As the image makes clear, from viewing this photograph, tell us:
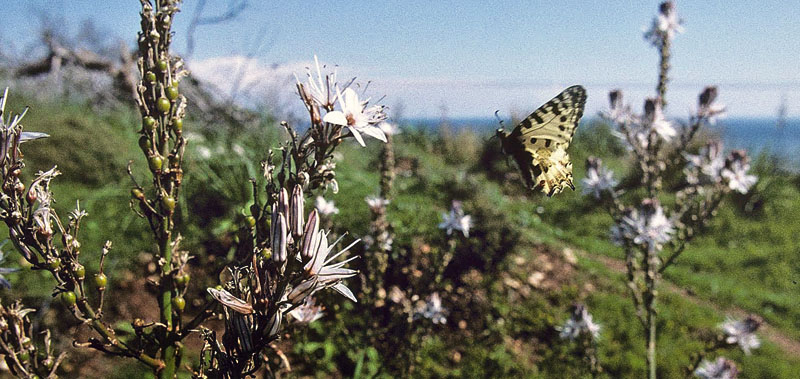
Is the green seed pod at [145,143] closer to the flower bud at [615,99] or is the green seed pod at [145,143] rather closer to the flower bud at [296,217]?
the flower bud at [296,217]

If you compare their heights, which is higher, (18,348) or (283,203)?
(283,203)

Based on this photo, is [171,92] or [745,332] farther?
[745,332]

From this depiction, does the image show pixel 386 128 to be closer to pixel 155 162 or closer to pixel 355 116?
pixel 355 116

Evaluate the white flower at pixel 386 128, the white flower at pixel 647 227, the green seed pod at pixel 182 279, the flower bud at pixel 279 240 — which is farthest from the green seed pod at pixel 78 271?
the white flower at pixel 647 227

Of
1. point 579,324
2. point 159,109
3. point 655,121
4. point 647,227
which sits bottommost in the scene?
point 579,324

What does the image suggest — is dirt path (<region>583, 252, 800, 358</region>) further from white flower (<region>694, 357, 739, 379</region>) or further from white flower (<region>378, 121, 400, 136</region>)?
white flower (<region>378, 121, 400, 136</region>)

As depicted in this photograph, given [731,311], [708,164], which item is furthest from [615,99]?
[731,311]

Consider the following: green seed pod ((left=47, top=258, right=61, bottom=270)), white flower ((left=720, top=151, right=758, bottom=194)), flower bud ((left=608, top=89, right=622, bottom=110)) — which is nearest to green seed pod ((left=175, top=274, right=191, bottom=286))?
green seed pod ((left=47, top=258, right=61, bottom=270))
